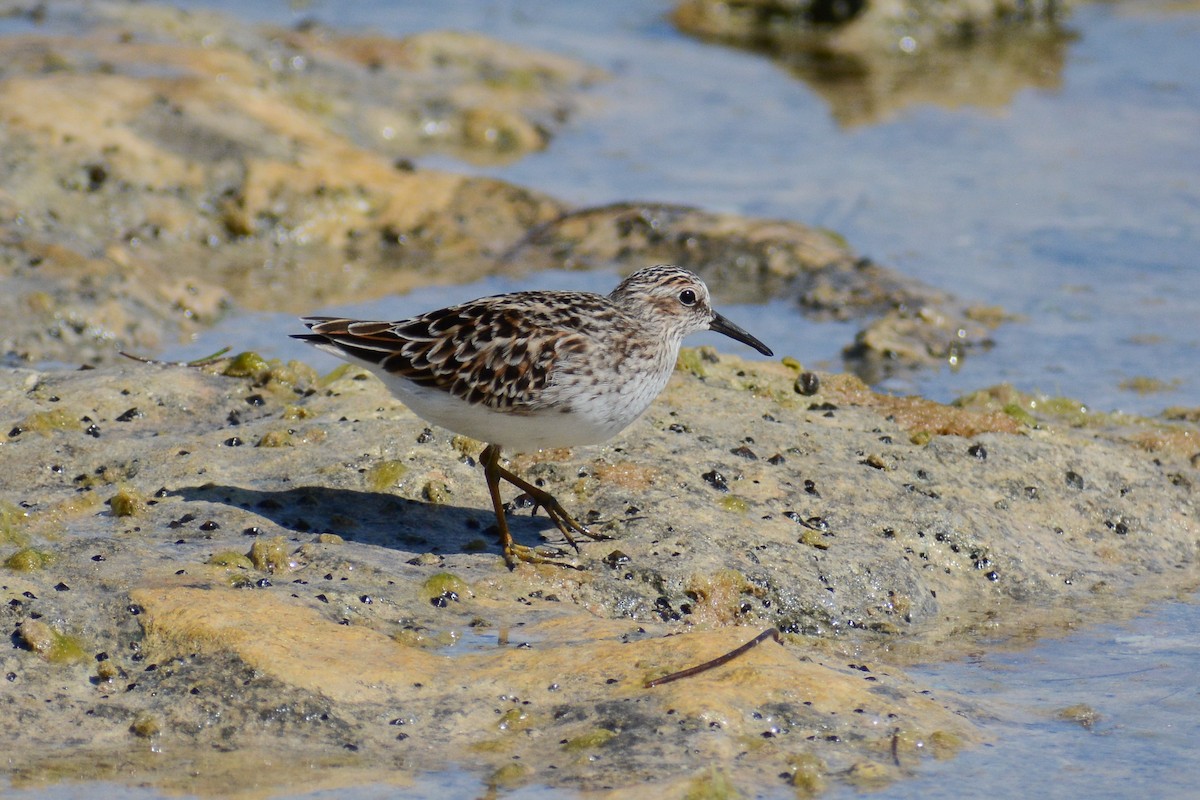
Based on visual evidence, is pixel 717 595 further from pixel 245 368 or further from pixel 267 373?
pixel 245 368

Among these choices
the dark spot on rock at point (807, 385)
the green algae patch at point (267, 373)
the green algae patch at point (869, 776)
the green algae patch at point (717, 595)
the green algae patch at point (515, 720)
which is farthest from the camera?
the dark spot on rock at point (807, 385)

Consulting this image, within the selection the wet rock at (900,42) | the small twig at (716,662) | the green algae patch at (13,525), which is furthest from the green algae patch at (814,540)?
the wet rock at (900,42)

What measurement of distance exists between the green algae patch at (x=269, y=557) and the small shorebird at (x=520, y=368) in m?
0.97

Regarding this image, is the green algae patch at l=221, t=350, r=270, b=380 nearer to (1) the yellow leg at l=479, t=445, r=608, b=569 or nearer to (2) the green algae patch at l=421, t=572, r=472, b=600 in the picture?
(1) the yellow leg at l=479, t=445, r=608, b=569

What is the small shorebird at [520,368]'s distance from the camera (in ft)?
21.5

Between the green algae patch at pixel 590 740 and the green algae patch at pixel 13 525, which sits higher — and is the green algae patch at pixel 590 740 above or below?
above

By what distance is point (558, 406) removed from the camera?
6.52 metres

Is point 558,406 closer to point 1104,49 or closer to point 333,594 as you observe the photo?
point 333,594

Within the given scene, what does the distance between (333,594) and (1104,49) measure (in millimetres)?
16092

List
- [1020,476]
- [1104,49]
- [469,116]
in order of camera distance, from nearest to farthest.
Result: [1020,476] < [469,116] < [1104,49]

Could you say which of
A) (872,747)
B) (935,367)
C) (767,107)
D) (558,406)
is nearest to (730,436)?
(558,406)

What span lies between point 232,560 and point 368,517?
826mm

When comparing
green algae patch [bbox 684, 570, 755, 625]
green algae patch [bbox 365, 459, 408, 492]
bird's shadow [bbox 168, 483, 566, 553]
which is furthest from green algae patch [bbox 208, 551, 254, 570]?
green algae patch [bbox 684, 570, 755, 625]

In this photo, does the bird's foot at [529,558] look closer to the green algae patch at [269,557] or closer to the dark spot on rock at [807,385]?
the green algae patch at [269,557]
